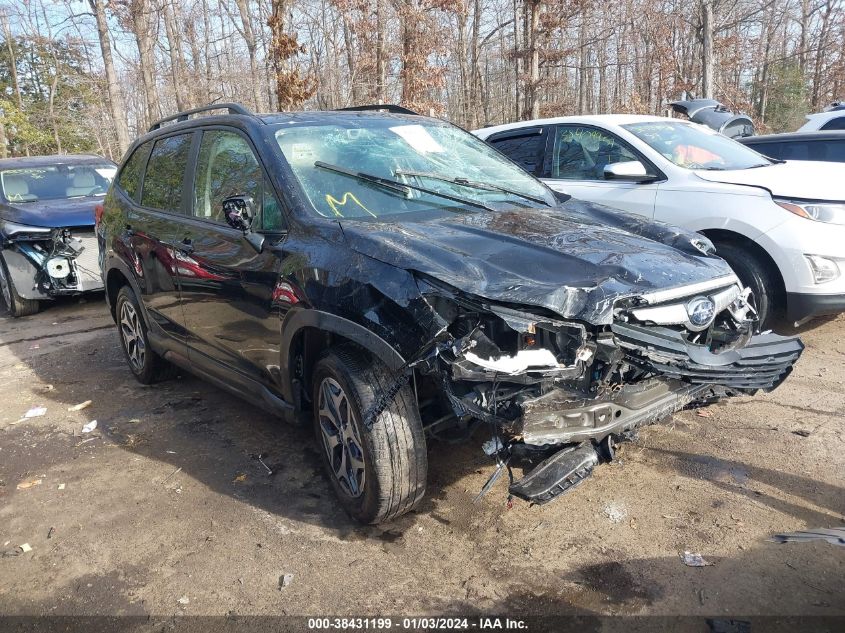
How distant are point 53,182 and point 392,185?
7.12 metres

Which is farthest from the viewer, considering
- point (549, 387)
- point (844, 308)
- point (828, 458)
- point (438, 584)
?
point (844, 308)

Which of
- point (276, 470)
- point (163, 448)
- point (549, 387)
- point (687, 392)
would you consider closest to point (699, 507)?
point (687, 392)

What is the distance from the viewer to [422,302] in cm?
246

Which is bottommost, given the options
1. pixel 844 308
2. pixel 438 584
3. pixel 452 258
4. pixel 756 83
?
pixel 438 584

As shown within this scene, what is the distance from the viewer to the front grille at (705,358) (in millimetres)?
2441

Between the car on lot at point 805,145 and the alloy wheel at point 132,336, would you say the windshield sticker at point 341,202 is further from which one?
the car on lot at point 805,145

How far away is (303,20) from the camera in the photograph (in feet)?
91.6

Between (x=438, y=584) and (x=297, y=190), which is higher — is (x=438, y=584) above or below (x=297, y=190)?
below

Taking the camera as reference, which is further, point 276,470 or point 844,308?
point 844,308

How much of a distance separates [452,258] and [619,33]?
3161cm

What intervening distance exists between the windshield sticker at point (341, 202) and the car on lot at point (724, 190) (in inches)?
111

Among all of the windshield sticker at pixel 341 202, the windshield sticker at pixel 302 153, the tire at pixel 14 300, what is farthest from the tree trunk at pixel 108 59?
the windshield sticker at pixel 341 202

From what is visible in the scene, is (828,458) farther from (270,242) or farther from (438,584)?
(270,242)

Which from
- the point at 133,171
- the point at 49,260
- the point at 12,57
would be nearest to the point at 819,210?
the point at 133,171
